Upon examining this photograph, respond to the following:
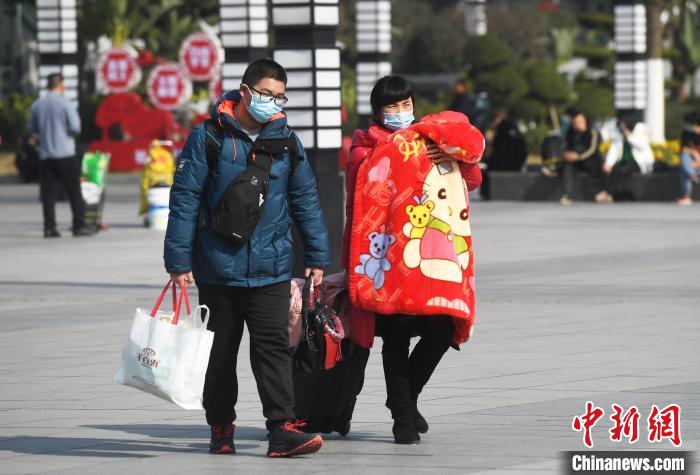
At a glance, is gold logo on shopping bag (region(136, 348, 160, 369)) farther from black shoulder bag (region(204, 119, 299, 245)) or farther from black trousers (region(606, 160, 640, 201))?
black trousers (region(606, 160, 640, 201))

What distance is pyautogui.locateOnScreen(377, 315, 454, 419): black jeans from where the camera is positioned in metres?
7.84

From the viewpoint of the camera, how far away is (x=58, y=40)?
3012 cm

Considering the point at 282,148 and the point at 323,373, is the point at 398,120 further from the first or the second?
the point at 323,373

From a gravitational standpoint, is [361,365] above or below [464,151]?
below

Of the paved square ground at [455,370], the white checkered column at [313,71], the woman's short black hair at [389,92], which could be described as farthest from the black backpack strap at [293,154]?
the white checkered column at [313,71]

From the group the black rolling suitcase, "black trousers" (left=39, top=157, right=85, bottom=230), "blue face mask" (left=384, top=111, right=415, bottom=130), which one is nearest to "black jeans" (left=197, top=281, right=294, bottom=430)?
the black rolling suitcase

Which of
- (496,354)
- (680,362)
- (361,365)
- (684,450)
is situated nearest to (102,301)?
(496,354)

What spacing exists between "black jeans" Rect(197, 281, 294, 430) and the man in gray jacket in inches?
504

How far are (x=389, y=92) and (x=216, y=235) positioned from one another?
1012mm

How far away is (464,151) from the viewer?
7672 mm

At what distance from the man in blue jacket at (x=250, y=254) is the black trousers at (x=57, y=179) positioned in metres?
12.8

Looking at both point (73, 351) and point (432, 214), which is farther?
point (73, 351)

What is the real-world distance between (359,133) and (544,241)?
1123 cm

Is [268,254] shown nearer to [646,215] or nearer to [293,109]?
[293,109]
